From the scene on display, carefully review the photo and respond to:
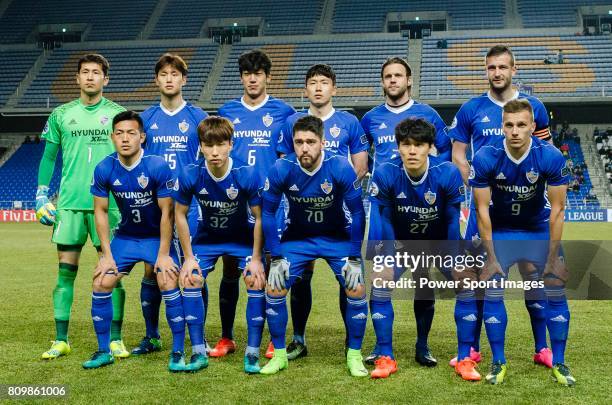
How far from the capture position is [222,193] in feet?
16.6

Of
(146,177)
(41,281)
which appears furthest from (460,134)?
(41,281)

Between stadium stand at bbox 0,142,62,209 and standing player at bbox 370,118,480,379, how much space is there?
26578 mm

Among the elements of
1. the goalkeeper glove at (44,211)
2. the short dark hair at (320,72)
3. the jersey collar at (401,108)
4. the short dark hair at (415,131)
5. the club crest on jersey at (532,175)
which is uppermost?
the short dark hair at (320,72)

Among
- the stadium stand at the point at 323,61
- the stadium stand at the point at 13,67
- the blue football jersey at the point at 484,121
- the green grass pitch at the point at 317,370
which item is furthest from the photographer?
the stadium stand at the point at 13,67

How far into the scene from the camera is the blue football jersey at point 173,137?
18.6 ft

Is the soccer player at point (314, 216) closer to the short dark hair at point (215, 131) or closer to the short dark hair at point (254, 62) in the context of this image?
the short dark hair at point (215, 131)

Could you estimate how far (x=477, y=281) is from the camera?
4.82m

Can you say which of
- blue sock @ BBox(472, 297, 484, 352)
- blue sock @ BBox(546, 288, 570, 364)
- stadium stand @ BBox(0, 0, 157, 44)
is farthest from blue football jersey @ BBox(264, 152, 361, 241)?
stadium stand @ BBox(0, 0, 157, 44)

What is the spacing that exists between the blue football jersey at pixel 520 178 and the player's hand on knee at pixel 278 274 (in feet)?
4.77

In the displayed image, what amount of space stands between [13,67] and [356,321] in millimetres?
35929

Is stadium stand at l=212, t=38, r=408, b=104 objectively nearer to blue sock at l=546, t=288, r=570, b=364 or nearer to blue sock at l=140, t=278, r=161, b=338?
blue sock at l=140, t=278, r=161, b=338

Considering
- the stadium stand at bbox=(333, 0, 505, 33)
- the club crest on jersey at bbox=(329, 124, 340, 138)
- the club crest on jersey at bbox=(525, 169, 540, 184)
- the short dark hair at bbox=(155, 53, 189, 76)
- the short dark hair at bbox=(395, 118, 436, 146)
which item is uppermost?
the stadium stand at bbox=(333, 0, 505, 33)

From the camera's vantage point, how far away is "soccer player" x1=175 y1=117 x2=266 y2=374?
4.90 meters

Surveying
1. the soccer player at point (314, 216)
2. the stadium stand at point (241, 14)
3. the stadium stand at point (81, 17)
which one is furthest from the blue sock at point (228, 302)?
the stadium stand at point (81, 17)
